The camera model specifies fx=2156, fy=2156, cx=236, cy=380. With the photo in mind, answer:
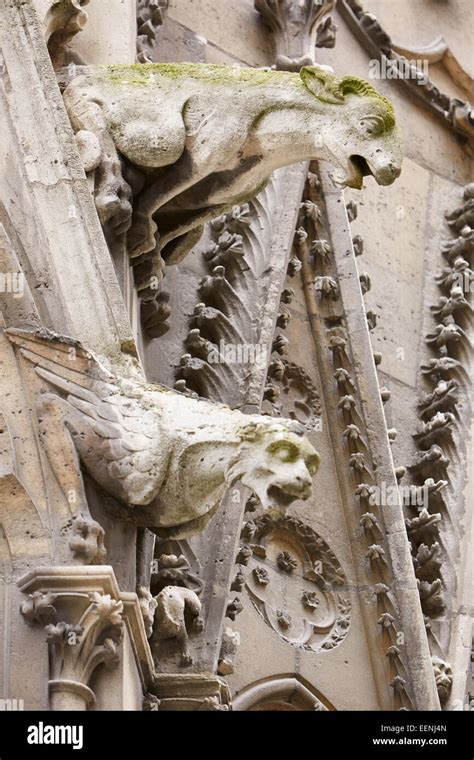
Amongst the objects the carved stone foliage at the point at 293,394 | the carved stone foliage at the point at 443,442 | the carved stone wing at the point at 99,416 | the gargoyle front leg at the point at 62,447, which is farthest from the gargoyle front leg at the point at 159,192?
the carved stone foliage at the point at 443,442

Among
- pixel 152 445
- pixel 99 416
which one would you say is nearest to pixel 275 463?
pixel 152 445

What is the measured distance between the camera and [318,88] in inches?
263

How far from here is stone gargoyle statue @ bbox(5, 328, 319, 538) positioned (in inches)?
224

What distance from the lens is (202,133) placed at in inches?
261

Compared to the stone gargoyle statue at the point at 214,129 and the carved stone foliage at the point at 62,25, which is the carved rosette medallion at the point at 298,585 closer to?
the stone gargoyle statue at the point at 214,129

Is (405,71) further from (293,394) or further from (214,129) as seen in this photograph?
(214,129)

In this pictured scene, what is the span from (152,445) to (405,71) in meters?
4.45

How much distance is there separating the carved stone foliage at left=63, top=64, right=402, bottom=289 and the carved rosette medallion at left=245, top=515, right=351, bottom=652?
1327 millimetres

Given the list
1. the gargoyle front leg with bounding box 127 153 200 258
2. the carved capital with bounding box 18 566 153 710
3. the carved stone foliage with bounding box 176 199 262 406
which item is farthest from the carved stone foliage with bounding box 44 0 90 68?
the carved capital with bounding box 18 566 153 710

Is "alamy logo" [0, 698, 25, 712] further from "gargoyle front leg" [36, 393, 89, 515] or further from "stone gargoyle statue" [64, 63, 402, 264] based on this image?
"stone gargoyle statue" [64, 63, 402, 264]

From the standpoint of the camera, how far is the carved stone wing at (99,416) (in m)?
5.76

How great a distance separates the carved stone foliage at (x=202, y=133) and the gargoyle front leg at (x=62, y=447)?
0.84 meters
